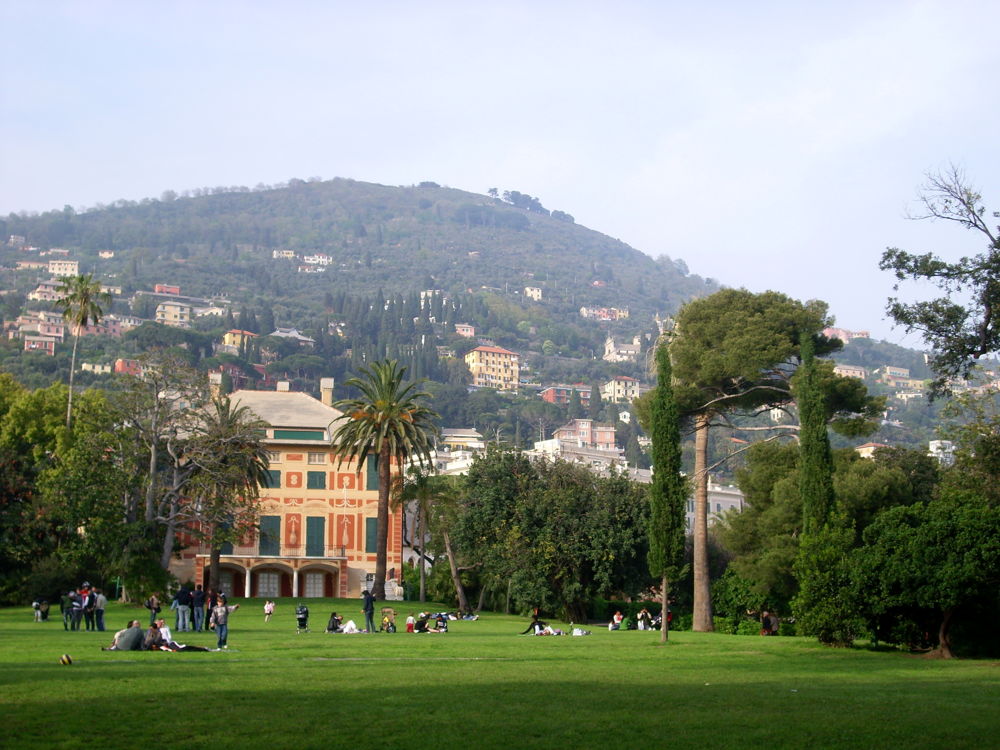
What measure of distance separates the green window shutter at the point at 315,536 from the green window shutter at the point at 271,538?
1706mm

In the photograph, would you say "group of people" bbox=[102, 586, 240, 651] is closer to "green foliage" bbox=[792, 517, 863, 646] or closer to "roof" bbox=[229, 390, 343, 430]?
"green foliage" bbox=[792, 517, 863, 646]

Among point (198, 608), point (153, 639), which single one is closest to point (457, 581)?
point (198, 608)

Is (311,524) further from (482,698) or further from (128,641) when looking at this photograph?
(482,698)

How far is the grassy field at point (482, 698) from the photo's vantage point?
1390 centimetres

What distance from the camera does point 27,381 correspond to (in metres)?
178

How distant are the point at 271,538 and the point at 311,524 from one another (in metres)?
Answer: 2.55

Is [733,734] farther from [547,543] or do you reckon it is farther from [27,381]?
[27,381]

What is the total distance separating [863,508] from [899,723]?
2986 centimetres

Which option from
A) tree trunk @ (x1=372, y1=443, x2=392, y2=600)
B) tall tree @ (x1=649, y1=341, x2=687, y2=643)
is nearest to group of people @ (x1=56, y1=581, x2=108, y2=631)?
tall tree @ (x1=649, y1=341, x2=687, y2=643)

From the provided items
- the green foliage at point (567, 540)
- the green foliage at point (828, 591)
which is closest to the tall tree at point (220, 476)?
the green foliage at point (567, 540)

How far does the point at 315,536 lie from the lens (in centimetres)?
7188

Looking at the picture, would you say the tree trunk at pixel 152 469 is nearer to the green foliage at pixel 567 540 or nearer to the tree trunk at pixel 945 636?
the green foliage at pixel 567 540

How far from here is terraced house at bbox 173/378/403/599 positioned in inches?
2810

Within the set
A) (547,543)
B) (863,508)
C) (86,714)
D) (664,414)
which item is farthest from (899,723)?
(547,543)
